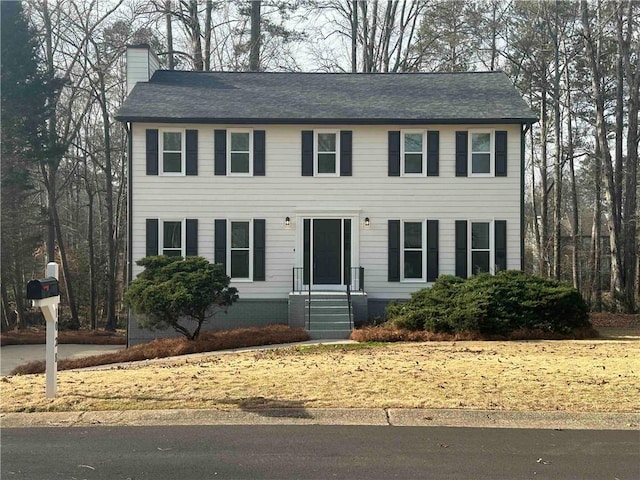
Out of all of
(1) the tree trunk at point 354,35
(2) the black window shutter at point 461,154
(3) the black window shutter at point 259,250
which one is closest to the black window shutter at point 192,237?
(3) the black window shutter at point 259,250

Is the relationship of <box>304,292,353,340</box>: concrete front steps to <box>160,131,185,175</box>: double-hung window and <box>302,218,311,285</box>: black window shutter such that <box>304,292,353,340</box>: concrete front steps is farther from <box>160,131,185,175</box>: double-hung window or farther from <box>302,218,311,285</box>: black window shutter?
<box>160,131,185,175</box>: double-hung window

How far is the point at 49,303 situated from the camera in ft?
25.7

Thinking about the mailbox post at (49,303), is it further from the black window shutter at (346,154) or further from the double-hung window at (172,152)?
the black window shutter at (346,154)

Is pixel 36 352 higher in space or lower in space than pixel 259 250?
lower

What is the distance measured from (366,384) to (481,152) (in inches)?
523

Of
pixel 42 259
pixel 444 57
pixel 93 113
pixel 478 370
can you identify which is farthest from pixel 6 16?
pixel 478 370

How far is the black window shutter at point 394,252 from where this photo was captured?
20.3 metres

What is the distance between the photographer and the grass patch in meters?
14.5

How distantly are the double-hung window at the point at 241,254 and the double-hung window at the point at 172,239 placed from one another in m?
1.54

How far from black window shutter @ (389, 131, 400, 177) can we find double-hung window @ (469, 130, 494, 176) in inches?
86.9

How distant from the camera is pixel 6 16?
27344 millimetres

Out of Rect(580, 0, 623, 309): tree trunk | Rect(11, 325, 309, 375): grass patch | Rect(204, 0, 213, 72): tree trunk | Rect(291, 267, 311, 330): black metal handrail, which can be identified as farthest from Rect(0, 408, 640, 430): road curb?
Rect(204, 0, 213, 72): tree trunk

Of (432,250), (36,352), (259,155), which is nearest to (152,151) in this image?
(259,155)

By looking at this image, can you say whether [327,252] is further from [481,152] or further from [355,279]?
[481,152]
